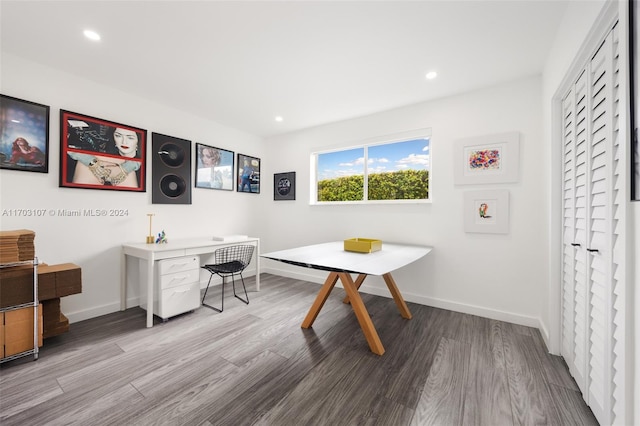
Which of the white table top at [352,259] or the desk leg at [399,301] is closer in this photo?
the white table top at [352,259]

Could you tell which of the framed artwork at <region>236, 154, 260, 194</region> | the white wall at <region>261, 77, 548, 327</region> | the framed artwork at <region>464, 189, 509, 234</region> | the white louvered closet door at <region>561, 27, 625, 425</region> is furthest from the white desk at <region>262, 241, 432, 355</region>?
the framed artwork at <region>236, 154, 260, 194</region>

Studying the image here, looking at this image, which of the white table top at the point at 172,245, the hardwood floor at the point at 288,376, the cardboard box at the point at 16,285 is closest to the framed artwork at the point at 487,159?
the hardwood floor at the point at 288,376

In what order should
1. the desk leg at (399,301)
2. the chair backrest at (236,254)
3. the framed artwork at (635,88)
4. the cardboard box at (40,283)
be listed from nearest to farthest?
the framed artwork at (635,88) < the cardboard box at (40,283) < the desk leg at (399,301) < the chair backrest at (236,254)

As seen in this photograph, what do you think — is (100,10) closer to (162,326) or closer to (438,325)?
(162,326)

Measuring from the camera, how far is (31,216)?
7.67 ft

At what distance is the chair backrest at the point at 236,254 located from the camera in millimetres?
3223

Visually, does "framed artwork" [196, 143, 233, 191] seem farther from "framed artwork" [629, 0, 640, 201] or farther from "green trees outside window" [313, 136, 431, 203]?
"framed artwork" [629, 0, 640, 201]

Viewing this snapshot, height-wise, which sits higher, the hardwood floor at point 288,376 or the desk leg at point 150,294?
the desk leg at point 150,294

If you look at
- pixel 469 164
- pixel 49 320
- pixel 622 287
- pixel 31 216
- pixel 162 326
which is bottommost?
pixel 162 326

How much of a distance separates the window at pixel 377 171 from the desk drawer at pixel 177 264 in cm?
201

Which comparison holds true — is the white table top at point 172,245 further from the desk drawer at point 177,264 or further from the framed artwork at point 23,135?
the framed artwork at point 23,135

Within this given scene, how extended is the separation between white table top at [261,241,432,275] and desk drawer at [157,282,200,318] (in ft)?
3.64

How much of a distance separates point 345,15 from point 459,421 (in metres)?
2.61

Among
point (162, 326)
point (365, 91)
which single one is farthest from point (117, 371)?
point (365, 91)
